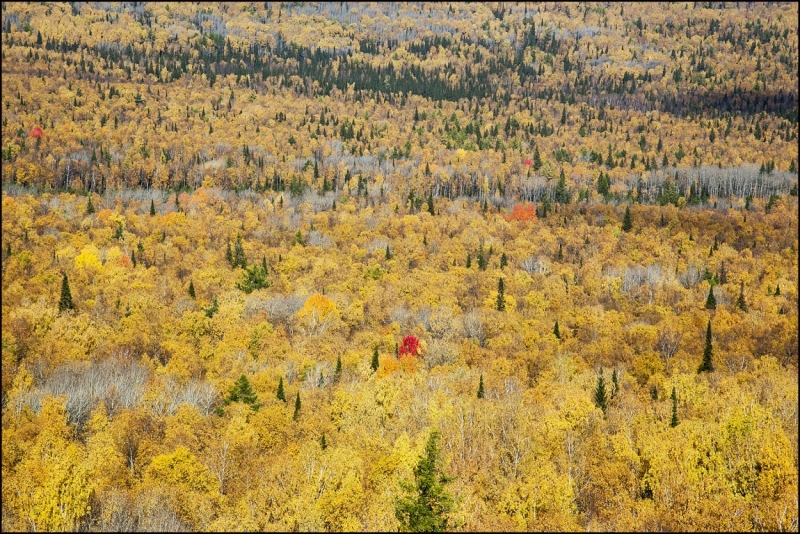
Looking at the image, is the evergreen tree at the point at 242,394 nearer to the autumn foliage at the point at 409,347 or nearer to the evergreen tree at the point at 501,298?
the autumn foliage at the point at 409,347

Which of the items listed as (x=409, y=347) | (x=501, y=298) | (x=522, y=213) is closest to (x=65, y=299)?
(x=409, y=347)

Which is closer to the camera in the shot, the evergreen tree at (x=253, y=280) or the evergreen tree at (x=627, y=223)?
the evergreen tree at (x=253, y=280)

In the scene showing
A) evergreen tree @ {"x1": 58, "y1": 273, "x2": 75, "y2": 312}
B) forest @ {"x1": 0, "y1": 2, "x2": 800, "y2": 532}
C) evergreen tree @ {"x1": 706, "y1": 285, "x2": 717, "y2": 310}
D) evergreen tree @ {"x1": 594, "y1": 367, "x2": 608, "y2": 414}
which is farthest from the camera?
evergreen tree @ {"x1": 706, "y1": 285, "x2": 717, "y2": 310}

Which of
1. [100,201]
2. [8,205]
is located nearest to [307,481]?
[8,205]

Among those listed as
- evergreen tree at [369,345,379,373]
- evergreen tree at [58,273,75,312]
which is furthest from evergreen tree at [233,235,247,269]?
evergreen tree at [369,345,379,373]

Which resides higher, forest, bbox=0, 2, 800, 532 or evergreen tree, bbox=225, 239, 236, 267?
forest, bbox=0, 2, 800, 532

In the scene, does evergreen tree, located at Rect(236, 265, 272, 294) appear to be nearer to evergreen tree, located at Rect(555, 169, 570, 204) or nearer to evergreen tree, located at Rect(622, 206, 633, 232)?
evergreen tree, located at Rect(622, 206, 633, 232)

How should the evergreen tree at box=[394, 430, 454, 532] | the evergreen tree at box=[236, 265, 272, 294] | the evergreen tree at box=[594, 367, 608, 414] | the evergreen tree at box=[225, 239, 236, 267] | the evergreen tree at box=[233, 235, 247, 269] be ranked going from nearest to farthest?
1. the evergreen tree at box=[394, 430, 454, 532]
2. the evergreen tree at box=[594, 367, 608, 414]
3. the evergreen tree at box=[236, 265, 272, 294]
4. the evergreen tree at box=[233, 235, 247, 269]
5. the evergreen tree at box=[225, 239, 236, 267]

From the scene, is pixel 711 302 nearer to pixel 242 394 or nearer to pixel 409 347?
pixel 409 347

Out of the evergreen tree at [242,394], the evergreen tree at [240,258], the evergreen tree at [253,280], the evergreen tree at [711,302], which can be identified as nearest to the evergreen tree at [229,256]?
the evergreen tree at [240,258]

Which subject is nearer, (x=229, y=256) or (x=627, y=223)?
(x=229, y=256)

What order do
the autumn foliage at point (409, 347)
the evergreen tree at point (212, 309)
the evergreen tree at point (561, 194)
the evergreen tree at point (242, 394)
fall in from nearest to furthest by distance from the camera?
the evergreen tree at point (242, 394)
the autumn foliage at point (409, 347)
the evergreen tree at point (212, 309)
the evergreen tree at point (561, 194)

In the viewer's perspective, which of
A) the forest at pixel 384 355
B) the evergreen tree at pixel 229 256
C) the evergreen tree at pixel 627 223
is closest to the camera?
the forest at pixel 384 355
